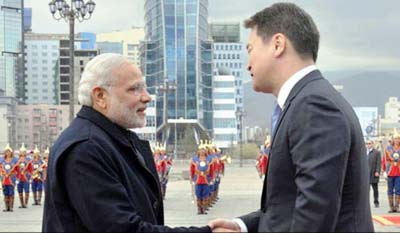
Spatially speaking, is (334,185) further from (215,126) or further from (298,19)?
(215,126)

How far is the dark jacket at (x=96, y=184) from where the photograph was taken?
2.41 meters

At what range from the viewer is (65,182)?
2512 mm

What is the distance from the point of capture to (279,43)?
2.24m

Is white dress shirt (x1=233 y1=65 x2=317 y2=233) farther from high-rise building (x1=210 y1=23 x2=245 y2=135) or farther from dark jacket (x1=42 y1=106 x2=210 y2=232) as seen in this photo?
high-rise building (x1=210 y1=23 x2=245 y2=135)

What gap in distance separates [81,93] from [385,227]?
377 inches

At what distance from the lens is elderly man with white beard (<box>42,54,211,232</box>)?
2424 millimetres

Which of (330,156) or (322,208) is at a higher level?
(330,156)

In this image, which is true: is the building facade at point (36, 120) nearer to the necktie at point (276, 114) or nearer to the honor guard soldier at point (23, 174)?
the honor guard soldier at point (23, 174)

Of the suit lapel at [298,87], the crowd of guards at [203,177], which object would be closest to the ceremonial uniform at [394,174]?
the crowd of guards at [203,177]

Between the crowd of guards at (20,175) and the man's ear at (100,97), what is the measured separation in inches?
597

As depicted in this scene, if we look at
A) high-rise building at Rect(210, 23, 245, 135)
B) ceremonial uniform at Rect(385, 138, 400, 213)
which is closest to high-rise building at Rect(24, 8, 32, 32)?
high-rise building at Rect(210, 23, 245, 135)

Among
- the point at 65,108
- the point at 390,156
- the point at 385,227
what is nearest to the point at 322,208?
the point at 385,227

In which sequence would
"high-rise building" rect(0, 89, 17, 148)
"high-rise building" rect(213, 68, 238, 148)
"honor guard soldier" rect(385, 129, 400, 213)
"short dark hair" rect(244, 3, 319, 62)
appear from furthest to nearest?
"high-rise building" rect(213, 68, 238, 148)
"high-rise building" rect(0, 89, 17, 148)
"honor guard soldier" rect(385, 129, 400, 213)
"short dark hair" rect(244, 3, 319, 62)

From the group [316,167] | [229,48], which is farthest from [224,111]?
[316,167]
